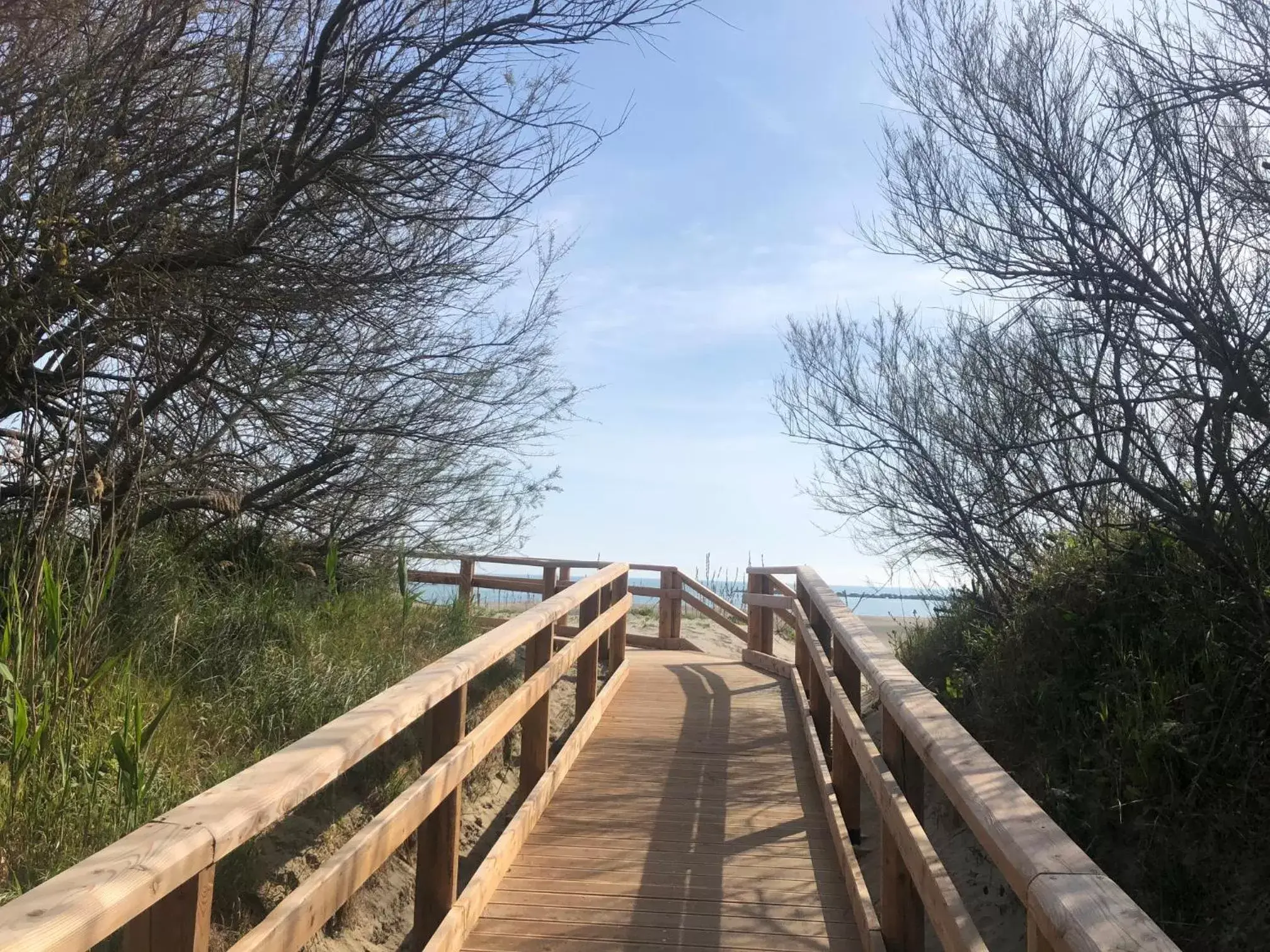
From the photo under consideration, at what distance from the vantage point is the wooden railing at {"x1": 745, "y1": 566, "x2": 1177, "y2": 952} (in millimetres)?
1539

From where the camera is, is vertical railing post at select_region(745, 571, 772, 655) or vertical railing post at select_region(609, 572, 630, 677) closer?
vertical railing post at select_region(609, 572, 630, 677)

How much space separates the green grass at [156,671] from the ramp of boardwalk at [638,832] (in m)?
0.46

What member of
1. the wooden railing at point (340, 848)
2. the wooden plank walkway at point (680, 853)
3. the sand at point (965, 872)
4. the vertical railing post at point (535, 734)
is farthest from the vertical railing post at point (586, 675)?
the sand at point (965, 872)

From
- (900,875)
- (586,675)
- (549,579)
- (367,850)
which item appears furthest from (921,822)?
(549,579)

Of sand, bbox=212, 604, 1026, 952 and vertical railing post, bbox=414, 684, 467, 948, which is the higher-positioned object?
vertical railing post, bbox=414, 684, 467, 948

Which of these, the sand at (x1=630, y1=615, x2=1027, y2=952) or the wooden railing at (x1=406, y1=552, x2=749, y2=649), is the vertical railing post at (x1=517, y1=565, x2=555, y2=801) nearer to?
the sand at (x1=630, y1=615, x2=1027, y2=952)

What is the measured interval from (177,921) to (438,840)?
162 cm

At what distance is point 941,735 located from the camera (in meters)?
2.50

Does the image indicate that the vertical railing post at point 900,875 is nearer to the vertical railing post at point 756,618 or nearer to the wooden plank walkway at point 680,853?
the wooden plank walkway at point 680,853

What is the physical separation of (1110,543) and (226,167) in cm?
487

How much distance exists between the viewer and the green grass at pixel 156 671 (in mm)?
3055

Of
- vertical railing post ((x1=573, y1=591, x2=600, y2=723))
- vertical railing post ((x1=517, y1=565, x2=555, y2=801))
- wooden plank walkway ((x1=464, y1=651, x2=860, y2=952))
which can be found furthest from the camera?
vertical railing post ((x1=573, y1=591, x2=600, y2=723))

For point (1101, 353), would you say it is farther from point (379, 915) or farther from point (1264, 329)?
point (379, 915)

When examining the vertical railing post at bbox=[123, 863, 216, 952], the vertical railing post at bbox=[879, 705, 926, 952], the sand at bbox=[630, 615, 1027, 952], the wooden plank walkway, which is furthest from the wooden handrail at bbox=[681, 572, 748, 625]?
the vertical railing post at bbox=[123, 863, 216, 952]
